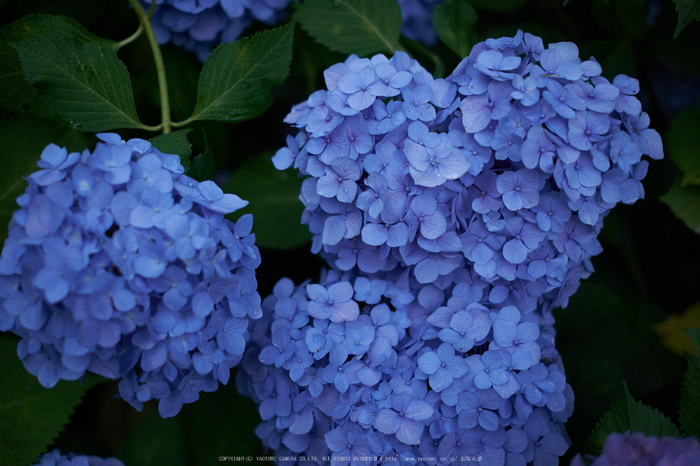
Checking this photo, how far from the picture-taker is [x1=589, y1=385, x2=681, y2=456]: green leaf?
2.35 ft

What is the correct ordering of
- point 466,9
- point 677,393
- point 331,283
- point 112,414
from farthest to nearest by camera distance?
point 112,414
point 677,393
point 466,9
point 331,283

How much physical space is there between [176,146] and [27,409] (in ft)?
1.79

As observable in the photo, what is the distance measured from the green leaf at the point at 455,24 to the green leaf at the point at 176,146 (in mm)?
487

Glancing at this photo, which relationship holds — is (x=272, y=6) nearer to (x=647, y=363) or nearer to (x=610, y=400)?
(x=610, y=400)

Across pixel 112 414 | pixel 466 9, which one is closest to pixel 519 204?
pixel 466 9

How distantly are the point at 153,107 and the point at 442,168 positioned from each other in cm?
81

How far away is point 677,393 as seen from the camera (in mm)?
1169

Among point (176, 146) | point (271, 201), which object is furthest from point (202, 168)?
point (271, 201)

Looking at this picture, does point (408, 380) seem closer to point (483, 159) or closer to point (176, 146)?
point (483, 159)

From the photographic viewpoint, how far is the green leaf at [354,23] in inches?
38.5

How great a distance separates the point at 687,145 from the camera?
92 cm

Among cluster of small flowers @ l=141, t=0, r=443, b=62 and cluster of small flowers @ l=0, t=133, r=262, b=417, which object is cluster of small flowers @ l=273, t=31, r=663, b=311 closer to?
cluster of small flowers @ l=0, t=133, r=262, b=417

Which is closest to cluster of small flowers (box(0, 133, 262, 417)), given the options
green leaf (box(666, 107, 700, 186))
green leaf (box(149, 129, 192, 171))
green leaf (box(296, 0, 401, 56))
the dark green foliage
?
green leaf (box(149, 129, 192, 171))

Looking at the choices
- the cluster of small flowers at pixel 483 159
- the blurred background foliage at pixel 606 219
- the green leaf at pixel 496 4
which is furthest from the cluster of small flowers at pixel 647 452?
the green leaf at pixel 496 4
